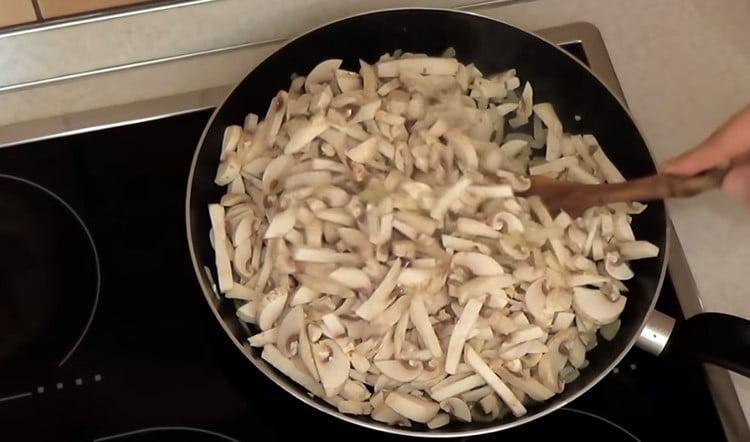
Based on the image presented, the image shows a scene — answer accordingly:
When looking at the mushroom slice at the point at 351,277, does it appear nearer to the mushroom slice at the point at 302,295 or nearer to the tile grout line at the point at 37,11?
the mushroom slice at the point at 302,295

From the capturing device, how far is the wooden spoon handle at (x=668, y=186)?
0.75m

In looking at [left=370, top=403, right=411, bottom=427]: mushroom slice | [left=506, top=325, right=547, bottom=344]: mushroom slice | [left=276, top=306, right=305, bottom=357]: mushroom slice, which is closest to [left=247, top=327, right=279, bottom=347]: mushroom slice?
[left=276, top=306, right=305, bottom=357]: mushroom slice

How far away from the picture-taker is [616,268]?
2.88ft

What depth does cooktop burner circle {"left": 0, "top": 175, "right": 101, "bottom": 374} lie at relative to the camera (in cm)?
87

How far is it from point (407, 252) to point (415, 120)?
0.50 feet

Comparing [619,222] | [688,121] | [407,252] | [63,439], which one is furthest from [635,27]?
[63,439]

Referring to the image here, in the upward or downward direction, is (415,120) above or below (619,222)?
above

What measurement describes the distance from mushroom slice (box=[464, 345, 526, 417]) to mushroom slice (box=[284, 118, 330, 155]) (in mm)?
247

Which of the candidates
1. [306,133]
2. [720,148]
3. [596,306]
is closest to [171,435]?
[306,133]

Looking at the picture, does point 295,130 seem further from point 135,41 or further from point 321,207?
point 135,41

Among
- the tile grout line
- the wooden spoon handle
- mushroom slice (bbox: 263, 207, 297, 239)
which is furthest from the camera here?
the tile grout line

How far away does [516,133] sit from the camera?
0.98m

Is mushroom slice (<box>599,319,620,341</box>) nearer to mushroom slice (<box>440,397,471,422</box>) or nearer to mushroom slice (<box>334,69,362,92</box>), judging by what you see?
mushroom slice (<box>440,397,471,422</box>)

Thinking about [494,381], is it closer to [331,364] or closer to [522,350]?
[522,350]
